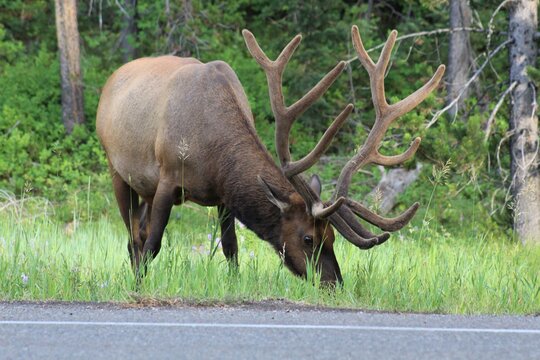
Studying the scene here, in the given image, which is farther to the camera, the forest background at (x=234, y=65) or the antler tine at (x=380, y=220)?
the forest background at (x=234, y=65)

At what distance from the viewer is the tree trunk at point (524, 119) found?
13164 millimetres

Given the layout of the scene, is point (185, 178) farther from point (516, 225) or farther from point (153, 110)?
point (516, 225)

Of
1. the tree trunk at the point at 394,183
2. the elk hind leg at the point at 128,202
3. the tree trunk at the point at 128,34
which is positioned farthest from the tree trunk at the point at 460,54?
the elk hind leg at the point at 128,202

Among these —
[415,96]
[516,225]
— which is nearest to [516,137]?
[516,225]

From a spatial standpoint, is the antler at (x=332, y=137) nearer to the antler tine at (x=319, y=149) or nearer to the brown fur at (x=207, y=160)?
the antler tine at (x=319, y=149)

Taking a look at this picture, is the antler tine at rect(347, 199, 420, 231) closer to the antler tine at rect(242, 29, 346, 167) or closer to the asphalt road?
the antler tine at rect(242, 29, 346, 167)

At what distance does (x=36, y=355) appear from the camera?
5.67 m

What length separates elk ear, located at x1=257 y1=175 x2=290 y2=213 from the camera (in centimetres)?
892

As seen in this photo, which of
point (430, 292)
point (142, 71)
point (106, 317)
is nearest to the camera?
point (106, 317)

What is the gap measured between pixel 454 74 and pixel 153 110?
9781mm

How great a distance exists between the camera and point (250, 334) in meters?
6.24

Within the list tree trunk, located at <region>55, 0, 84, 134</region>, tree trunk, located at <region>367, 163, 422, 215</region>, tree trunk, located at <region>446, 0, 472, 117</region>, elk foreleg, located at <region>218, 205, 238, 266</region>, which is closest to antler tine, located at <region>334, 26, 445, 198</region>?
elk foreleg, located at <region>218, 205, 238, 266</region>

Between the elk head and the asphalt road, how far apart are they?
118 centimetres

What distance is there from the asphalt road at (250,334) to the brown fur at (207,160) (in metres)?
1.58
